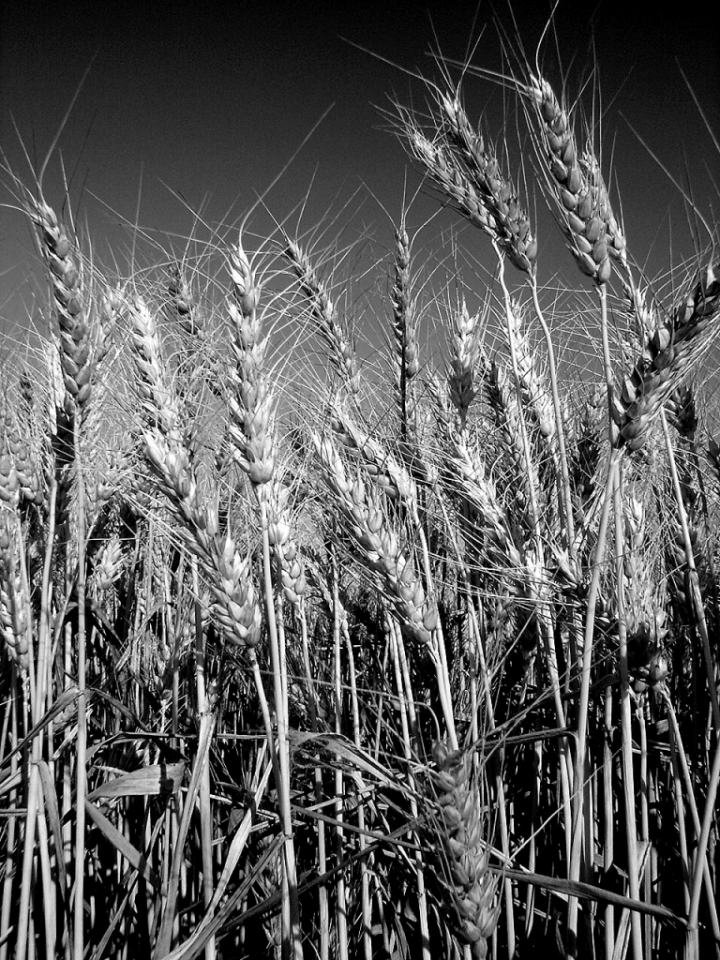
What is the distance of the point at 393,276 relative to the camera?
224cm

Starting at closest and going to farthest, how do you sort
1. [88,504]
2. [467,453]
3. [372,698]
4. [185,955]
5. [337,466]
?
[185,955], [337,466], [467,453], [88,504], [372,698]

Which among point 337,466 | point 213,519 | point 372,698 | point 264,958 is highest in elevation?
point 337,466

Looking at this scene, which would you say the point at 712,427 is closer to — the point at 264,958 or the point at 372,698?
the point at 372,698

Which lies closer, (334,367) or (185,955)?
(185,955)

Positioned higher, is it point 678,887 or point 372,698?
point 372,698

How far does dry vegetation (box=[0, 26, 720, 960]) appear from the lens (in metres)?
1.28

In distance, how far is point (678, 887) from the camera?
178 cm

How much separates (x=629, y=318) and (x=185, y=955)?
5.92ft

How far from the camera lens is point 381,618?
6.97ft

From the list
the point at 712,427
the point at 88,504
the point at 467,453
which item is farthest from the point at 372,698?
the point at 712,427

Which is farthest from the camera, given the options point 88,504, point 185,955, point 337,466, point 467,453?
point 88,504

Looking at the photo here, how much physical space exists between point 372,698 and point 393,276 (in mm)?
1418

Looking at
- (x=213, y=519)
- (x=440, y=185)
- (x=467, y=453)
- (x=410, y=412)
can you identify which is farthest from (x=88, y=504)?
(x=440, y=185)

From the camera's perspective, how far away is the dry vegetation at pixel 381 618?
1282mm
